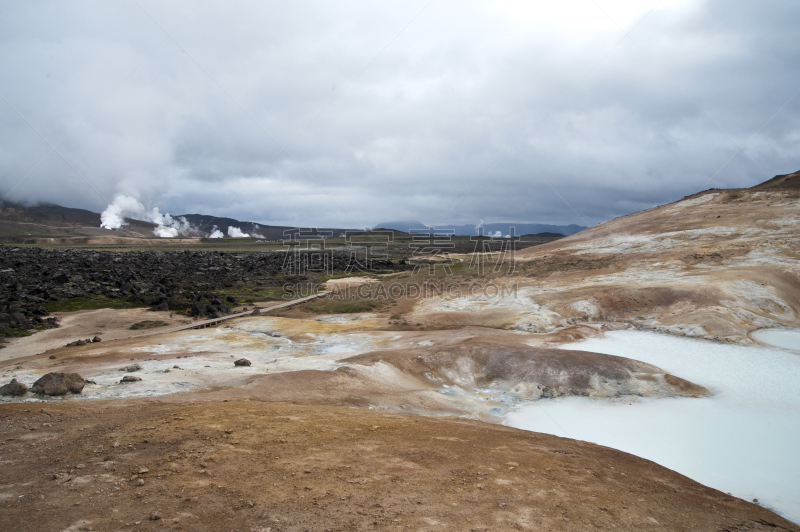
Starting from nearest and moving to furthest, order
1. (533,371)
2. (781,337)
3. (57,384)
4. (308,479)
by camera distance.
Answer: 1. (308,479)
2. (57,384)
3. (533,371)
4. (781,337)

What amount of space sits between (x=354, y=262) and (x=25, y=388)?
6574 centimetres

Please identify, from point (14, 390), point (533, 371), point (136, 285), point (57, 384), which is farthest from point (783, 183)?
point (136, 285)

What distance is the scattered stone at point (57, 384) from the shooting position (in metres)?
12.2

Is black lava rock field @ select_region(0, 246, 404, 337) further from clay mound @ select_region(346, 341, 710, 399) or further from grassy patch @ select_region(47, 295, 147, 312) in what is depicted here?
clay mound @ select_region(346, 341, 710, 399)

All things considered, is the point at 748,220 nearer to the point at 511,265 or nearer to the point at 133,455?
the point at 511,265

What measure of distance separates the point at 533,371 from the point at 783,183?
64.6m

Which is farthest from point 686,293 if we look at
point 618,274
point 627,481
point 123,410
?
point 123,410

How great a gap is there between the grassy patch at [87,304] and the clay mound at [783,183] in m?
74.6

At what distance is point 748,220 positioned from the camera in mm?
48031

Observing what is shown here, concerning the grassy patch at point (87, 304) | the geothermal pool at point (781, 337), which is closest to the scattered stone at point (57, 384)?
the grassy patch at point (87, 304)

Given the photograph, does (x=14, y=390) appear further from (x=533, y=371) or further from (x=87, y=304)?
(x=87, y=304)

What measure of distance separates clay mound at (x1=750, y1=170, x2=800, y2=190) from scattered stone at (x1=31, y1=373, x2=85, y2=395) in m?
73.7

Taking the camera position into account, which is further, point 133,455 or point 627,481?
point 627,481

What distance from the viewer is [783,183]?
198 ft
